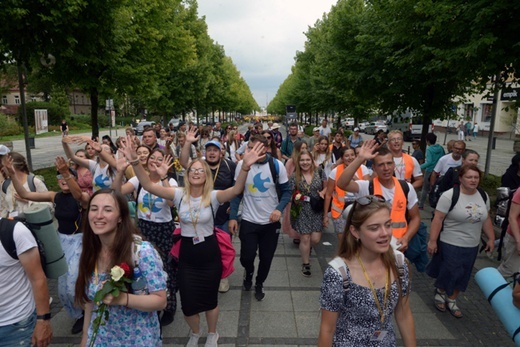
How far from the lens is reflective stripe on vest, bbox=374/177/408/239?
383 cm

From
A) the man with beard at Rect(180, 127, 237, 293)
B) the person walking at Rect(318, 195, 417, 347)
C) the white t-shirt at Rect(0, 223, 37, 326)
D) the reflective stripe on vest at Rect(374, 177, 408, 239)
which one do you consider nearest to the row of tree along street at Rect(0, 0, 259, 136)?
the man with beard at Rect(180, 127, 237, 293)

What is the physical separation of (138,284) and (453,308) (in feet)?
13.0

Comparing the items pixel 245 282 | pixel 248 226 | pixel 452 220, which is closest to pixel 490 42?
pixel 452 220

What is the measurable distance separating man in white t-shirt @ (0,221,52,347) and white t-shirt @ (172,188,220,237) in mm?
1309

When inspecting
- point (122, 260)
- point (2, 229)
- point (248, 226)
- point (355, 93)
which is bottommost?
point (248, 226)

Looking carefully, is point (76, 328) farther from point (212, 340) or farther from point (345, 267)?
point (345, 267)

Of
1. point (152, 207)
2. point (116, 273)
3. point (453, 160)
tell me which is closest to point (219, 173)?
point (152, 207)

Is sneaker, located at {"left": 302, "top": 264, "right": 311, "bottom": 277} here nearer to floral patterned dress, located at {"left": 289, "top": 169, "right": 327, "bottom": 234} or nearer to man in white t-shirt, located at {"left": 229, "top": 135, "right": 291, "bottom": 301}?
floral patterned dress, located at {"left": 289, "top": 169, "right": 327, "bottom": 234}

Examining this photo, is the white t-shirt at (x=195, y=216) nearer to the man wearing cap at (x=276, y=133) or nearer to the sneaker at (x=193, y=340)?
the sneaker at (x=193, y=340)

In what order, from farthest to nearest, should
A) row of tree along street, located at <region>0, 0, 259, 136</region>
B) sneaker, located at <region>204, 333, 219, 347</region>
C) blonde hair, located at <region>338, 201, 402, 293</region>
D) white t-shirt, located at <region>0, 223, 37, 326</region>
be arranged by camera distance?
row of tree along street, located at <region>0, 0, 259, 136</region>
sneaker, located at <region>204, 333, 219, 347</region>
white t-shirt, located at <region>0, 223, 37, 326</region>
blonde hair, located at <region>338, 201, 402, 293</region>

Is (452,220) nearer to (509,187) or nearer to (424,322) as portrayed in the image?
(424,322)

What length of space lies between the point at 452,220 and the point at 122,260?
11.8ft

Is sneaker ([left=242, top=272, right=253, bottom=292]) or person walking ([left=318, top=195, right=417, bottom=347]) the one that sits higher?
person walking ([left=318, top=195, right=417, bottom=347])

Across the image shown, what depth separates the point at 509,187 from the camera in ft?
19.5
